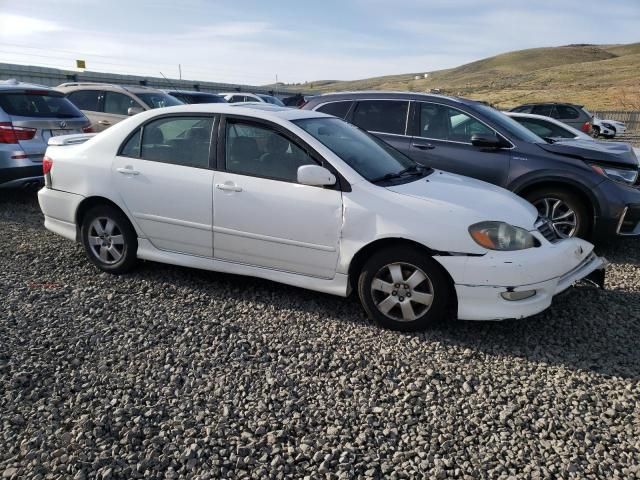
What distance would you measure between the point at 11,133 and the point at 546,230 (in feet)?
22.1

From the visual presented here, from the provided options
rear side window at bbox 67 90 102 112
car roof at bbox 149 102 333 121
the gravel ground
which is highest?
car roof at bbox 149 102 333 121

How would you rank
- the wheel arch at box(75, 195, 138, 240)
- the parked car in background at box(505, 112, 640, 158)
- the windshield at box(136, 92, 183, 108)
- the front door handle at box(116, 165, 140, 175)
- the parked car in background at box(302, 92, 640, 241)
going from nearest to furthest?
the front door handle at box(116, 165, 140, 175), the wheel arch at box(75, 195, 138, 240), the parked car in background at box(302, 92, 640, 241), the parked car in background at box(505, 112, 640, 158), the windshield at box(136, 92, 183, 108)

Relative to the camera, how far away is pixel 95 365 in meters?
3.35

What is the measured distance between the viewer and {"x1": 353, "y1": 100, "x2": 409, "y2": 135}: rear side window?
254 inches

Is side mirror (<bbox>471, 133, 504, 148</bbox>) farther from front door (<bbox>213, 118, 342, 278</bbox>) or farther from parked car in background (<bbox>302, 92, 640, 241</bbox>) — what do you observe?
front door (<bbox>213, 118, 342, 278</bbox>)

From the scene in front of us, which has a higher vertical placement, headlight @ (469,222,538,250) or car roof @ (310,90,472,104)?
car roof @ (310,90,472,104)

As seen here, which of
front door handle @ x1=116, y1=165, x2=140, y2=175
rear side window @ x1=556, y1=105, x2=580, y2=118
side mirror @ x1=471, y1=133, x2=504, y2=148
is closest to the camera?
front door handle @ x1=116, y1=165, x2=140, y2=175

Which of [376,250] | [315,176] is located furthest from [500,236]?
[315,176]

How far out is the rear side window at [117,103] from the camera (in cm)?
1053

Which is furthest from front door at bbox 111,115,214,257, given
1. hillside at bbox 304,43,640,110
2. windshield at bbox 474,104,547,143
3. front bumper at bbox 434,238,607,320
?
hillside at bbox 304,43,640,110

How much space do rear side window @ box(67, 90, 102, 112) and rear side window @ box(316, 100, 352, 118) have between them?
19.7ft

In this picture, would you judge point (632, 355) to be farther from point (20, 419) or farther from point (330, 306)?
point (20, 419)

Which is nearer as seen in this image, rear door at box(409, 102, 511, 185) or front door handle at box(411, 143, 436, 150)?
rear door at box(409, 102, 511, 185)

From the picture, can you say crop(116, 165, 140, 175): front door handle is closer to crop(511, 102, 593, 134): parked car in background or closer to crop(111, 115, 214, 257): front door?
crop(111, 115, 214, 257): front door
